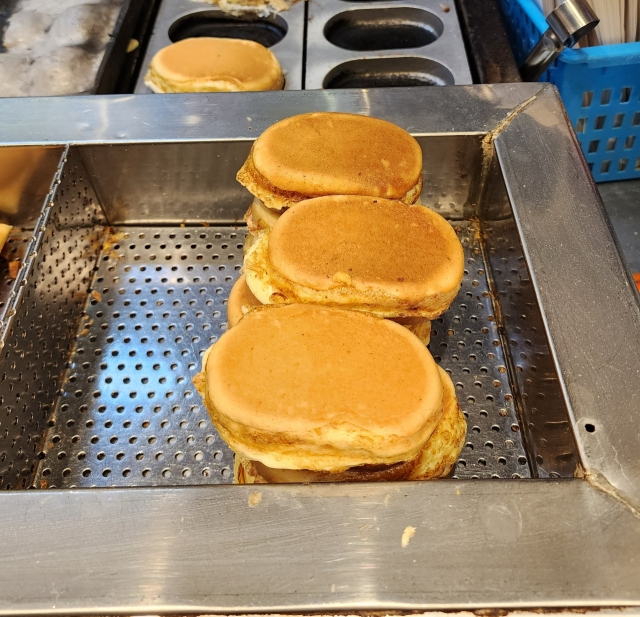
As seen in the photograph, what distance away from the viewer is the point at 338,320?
1.04m

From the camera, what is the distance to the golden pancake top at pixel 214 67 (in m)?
2.00

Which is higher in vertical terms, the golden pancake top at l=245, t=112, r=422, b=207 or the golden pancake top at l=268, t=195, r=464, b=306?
the golden pancake top at l=245, t=112, r=422, b=207

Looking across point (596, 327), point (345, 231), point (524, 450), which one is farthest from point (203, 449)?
point (596, 327)

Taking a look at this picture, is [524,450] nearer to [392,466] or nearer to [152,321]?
[392,466]

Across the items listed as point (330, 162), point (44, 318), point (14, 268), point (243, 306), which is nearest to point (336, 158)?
point (330, 162)

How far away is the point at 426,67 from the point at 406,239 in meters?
1.35

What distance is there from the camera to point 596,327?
45.4 inches

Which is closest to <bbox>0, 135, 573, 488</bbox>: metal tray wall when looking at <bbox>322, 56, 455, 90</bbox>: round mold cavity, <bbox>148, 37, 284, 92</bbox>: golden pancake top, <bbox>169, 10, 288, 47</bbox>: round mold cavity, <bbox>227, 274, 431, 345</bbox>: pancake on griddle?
<bbox>227, 274, 431, 345</bbox>: pancake on griddle

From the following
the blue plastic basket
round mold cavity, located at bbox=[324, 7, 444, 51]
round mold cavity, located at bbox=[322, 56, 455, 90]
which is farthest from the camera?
round mold cavity, located at bbox=[324, 7, 444, 51]

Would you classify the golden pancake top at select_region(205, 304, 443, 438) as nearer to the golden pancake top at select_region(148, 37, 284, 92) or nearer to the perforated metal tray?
the perforated metal tray

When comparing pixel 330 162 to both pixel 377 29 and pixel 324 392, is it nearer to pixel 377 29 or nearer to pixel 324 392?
pixel 324 392

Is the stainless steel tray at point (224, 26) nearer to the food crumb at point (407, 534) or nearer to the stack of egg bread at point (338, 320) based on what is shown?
→ the stack of egg bread at point (338, 320)

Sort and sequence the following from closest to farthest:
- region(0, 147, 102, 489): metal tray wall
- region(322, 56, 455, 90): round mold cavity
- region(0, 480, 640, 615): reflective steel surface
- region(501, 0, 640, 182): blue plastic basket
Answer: region(0, 480, 640, 615): reflective steel surface
region(0, 147, 102, 489): metal tray wall
region(501, 0, 640, 182): blue plastic basket
region(322, 56, 455, 90): round mold cavity

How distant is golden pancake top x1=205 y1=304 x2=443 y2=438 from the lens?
3.01ft
